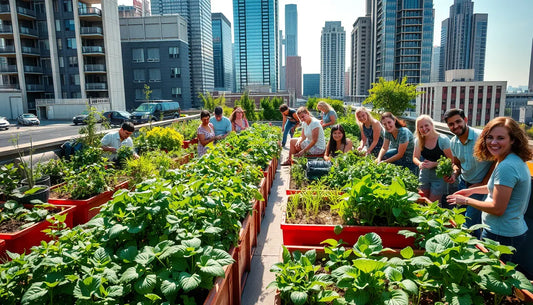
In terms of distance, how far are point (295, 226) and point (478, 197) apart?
6.87 feet

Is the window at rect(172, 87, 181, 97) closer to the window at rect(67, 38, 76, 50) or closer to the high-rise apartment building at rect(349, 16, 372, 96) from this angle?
the window at rect(67, 38, 76, 50)

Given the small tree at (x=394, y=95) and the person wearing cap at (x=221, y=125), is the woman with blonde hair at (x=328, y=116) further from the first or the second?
the small tree at (x=394, y=95)

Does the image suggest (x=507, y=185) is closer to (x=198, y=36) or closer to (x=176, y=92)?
(x=176, y=92)

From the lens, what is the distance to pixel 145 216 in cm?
206

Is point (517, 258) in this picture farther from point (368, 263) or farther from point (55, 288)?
point (55, 288)

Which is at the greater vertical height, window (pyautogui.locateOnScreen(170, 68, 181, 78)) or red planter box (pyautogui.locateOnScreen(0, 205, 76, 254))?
window (pyautogui.locateOnScreen(170, 68, 181, 78))

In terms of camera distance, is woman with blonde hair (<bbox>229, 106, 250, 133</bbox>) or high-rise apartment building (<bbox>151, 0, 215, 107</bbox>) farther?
high-rise apartment building (<bbox>151, 0, 215, 107</bbox>)

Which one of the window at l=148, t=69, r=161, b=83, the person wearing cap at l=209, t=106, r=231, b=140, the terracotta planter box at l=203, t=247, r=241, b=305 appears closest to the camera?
the terracotta planter box at l=203, t=247, r=241, b=305

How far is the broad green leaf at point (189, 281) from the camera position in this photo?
5.01 feet

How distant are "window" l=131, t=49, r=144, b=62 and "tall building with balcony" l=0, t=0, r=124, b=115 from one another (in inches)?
398

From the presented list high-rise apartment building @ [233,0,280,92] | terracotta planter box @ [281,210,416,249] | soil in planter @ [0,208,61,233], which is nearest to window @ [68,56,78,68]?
soil in planter @ [0,208,61,233]

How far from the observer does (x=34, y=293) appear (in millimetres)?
1527

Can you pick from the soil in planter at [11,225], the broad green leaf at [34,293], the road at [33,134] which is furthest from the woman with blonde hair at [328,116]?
the road at [33,134]

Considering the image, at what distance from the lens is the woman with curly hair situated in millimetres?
2266
